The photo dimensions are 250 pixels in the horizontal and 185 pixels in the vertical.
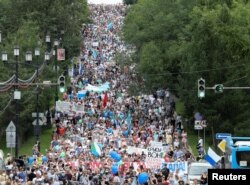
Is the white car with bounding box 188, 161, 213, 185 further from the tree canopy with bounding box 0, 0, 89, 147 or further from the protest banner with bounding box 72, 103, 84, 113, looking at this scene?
the tree canopy with bounding box 0, 0, 89, 147

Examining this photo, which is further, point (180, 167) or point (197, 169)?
point (180, 167)

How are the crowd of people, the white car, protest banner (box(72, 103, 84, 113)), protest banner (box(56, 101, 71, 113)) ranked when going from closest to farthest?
the crowd of people < the white car < protest banner (box(56, 101, 71, 113)) < protest banner (box(72, 103, 84, 113))

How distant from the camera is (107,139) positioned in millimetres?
52750

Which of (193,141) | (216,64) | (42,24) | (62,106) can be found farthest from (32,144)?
(42,24)

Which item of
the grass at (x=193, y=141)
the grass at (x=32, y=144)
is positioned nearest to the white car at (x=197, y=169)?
the grass at (x=193, y=141)

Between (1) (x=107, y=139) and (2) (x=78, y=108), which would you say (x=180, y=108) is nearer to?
(2) (x=78, y=108)

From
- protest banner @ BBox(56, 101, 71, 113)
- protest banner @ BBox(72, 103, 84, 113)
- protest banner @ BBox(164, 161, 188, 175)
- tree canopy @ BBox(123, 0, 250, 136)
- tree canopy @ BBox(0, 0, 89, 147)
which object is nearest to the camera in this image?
protest banner @ BBox(164, 161, 188, 175)

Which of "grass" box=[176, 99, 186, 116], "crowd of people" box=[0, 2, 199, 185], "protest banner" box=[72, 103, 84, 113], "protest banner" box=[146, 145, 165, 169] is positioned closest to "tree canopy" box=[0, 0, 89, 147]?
"protest banner" box=[72, 103, 84, 113]

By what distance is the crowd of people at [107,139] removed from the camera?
113 feet

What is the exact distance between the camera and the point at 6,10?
88.9 metres

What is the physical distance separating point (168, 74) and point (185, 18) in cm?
787

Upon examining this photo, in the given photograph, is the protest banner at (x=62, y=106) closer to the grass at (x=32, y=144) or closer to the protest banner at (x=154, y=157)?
the grass at (x=32, y=144)

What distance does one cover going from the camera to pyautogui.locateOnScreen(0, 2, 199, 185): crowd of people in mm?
34594

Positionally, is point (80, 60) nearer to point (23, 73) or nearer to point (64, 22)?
point (64, 22)
